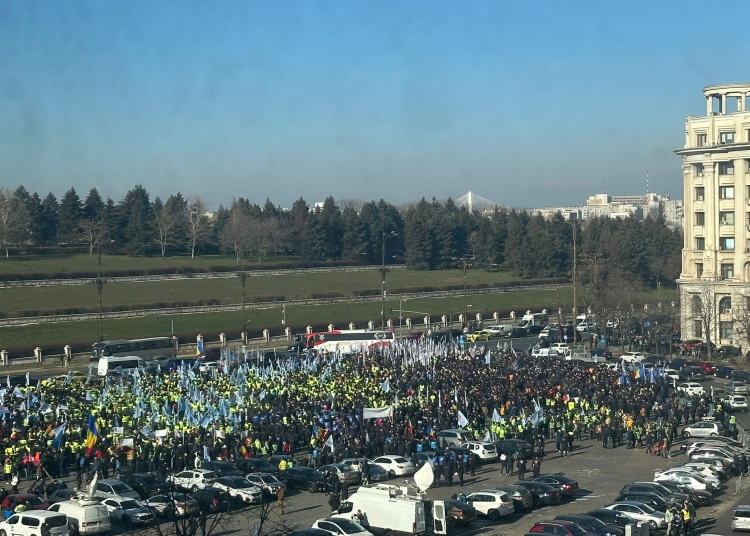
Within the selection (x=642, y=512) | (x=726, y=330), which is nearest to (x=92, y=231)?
(x=726, y=330)

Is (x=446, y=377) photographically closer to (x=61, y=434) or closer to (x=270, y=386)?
(x=270, y=386)

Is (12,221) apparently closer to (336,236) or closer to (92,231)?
(92,231)

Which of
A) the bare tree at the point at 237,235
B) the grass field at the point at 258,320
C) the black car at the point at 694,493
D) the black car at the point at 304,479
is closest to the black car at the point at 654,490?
the black car at the point at 694,493

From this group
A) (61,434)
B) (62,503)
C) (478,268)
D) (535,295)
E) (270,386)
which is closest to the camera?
(62,503)

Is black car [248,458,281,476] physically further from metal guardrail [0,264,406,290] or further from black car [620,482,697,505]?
metal guardrail [0,264,406,290]

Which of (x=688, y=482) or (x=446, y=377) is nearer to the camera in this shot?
(x=688, y=482)

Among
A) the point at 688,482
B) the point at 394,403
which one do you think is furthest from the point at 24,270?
the point at 688,482
